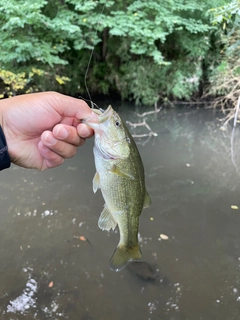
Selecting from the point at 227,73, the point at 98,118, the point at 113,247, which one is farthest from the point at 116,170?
the point at 227,73

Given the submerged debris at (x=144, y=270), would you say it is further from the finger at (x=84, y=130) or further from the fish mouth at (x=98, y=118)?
the fish mouth at (x=98, y=118)

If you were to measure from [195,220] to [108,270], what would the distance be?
1.56m

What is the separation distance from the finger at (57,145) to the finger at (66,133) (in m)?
0.04

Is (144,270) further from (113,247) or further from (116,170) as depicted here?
(116,170)

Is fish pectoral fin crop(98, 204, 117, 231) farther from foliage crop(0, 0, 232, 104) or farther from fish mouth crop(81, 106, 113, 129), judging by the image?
foliage crop(0, 0, 232, 104)

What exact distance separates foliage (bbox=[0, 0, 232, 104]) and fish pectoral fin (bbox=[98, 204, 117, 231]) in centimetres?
711

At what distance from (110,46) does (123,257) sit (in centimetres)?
1025

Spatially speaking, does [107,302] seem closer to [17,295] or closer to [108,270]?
[108,270]

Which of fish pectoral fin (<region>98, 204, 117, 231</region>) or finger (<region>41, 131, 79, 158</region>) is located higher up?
finger (<region>41, 131, 79, 158</region>)

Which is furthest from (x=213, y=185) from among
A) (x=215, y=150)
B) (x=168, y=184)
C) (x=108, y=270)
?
(x=108, y=270)

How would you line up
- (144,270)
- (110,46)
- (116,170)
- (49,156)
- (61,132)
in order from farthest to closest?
1. (110,46)
2. (144,270)
3. (49,156)
4. (61,132)
5. (116,170)

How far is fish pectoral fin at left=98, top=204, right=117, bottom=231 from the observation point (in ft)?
6.23

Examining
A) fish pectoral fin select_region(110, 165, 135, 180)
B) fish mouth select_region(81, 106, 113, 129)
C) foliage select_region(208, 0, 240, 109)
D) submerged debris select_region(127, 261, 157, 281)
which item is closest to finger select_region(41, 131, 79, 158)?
fish mouth select_region(81, 106, 113, 129)

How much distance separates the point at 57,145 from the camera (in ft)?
6.32
